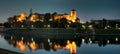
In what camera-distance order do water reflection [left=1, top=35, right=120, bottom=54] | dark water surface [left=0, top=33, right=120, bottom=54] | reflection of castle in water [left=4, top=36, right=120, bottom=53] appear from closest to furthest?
dark water surface [left=0, top=33, right=120, bottom=54]
water reflection [left=1, top=35, right=120, bottom=54]
reflection of castle in water [left=4, top=36, right=120, bottom=53]

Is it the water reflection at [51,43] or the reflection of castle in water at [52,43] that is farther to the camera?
the reflection of castle in water at [52,43]

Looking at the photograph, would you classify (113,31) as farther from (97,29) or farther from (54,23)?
(54,23)

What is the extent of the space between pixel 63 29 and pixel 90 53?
2843 inches

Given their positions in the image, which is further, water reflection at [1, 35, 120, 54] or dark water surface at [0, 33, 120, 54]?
water reflection at [1, 35, 120, 54]

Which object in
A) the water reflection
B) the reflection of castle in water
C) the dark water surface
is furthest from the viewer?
the reflection of castle in water

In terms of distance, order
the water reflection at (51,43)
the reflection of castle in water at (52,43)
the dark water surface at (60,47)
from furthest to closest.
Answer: the reflection of castle in water at (52,43) < the water reflection at (51,43) < the dark water surface at (60,47)

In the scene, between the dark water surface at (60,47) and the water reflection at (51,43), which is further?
the water reflection at (51,43)

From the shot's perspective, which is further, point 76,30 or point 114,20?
Result: point 114,20

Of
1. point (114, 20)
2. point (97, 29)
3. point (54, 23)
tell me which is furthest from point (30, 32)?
point (114, 20)

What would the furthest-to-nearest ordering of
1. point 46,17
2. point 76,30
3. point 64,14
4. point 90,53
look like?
point 64,14
point 46,17
point 76,30
point 90,53

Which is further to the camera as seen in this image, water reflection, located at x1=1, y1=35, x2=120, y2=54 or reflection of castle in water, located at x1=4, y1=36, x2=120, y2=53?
reflection of castle in water, located at x1=4, y1=36, x2=120, y2=53

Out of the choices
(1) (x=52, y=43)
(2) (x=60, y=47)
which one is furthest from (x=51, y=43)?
(2) (x=60, y=47)

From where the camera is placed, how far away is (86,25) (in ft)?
367

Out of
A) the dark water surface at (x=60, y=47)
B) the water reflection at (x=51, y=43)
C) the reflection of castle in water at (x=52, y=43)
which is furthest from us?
the reflection of castle in water at (x=52, y=43)
